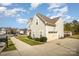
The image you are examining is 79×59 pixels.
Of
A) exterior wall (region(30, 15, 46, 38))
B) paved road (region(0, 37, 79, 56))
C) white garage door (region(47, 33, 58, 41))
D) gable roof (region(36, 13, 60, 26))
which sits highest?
gable roof (region(36, 13, 60, 26))

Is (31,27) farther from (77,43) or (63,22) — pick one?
(77,43)

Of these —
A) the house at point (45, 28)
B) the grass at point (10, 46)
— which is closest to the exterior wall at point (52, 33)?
the house at point (45, 28)

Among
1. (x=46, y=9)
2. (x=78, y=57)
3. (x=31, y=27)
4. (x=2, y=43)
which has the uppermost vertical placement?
(x=46, y=9)

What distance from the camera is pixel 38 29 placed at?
2795 millimetres

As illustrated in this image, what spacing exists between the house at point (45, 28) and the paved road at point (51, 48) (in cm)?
8

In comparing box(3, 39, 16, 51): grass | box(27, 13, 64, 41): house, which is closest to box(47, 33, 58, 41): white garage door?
box(27, 13, 64, 41): house

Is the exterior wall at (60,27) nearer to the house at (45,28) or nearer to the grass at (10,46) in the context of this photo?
the house at (45,28)

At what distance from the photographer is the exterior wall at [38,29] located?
2791 millimetres

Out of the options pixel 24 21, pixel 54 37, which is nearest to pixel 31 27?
pixel 24 21

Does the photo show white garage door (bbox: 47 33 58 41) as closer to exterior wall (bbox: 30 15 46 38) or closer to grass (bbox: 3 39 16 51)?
exterior wall (bbox: 30 15 46 38)

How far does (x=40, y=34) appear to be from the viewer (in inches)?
110

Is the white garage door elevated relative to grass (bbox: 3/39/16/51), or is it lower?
elevated

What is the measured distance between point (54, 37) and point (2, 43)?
62cm

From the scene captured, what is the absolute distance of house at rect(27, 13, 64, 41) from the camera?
9.12 ft
